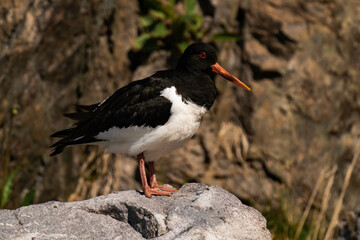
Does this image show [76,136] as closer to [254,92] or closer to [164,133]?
[164,133]

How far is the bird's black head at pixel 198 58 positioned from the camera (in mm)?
5969

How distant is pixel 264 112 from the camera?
9219 mm

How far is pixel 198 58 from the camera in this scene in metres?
5.99

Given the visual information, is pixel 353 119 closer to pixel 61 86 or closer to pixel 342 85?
pixel 342 85

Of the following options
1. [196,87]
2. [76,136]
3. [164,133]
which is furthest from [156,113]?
[76,136]

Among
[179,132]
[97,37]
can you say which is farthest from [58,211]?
[97,37]

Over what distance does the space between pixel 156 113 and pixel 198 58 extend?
31.6 inches

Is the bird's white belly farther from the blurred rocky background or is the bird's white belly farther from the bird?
the blurred rocky background

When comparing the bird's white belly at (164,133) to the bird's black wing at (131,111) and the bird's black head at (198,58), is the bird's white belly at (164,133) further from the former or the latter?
the bird's black head at (198,58)

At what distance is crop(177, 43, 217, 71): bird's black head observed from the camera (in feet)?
19.6

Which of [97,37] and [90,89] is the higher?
[97,37]

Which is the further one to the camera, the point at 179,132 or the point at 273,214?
the point at 273,214

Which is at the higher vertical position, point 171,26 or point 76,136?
point 171,26

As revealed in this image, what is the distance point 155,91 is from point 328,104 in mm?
4538
